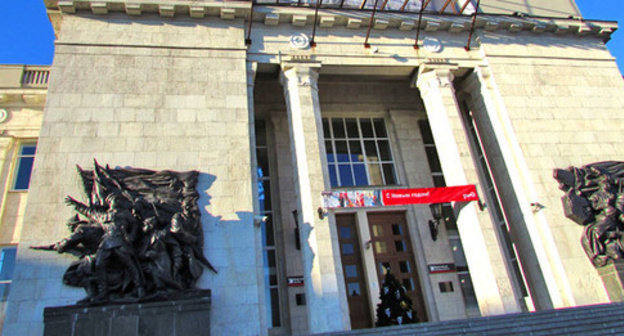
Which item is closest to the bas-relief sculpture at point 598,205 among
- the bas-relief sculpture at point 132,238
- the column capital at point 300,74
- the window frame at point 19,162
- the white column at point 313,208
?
the white column at point 313,208

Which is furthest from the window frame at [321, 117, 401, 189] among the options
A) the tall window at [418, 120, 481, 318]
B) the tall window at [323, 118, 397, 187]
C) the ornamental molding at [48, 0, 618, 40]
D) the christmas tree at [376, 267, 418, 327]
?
the christmas tree at [376, 267, 418, 327]

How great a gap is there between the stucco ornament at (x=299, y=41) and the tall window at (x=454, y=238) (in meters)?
6.13

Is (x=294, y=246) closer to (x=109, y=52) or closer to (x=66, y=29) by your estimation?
(x=109, y=52)

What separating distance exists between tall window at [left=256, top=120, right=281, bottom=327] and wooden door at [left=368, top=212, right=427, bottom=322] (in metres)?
3.51

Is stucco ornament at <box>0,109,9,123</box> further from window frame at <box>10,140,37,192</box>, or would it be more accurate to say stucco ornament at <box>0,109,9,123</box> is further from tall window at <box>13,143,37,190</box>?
tall window at <box>13,143,37,190</box>

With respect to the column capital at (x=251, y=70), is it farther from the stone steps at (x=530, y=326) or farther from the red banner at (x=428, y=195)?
the stone steps at (x=530, y=326)

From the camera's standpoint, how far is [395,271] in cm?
1422

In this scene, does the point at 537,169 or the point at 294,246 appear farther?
the point at 294,246

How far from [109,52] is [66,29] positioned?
1.51m

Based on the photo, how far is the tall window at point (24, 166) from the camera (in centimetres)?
1386

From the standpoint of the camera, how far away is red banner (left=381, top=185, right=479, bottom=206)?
12312mm

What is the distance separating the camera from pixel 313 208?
37.4ft

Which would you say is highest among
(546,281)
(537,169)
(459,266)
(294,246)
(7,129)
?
(7,129)

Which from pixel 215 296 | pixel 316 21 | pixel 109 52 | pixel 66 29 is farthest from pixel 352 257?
pixel 66 29
